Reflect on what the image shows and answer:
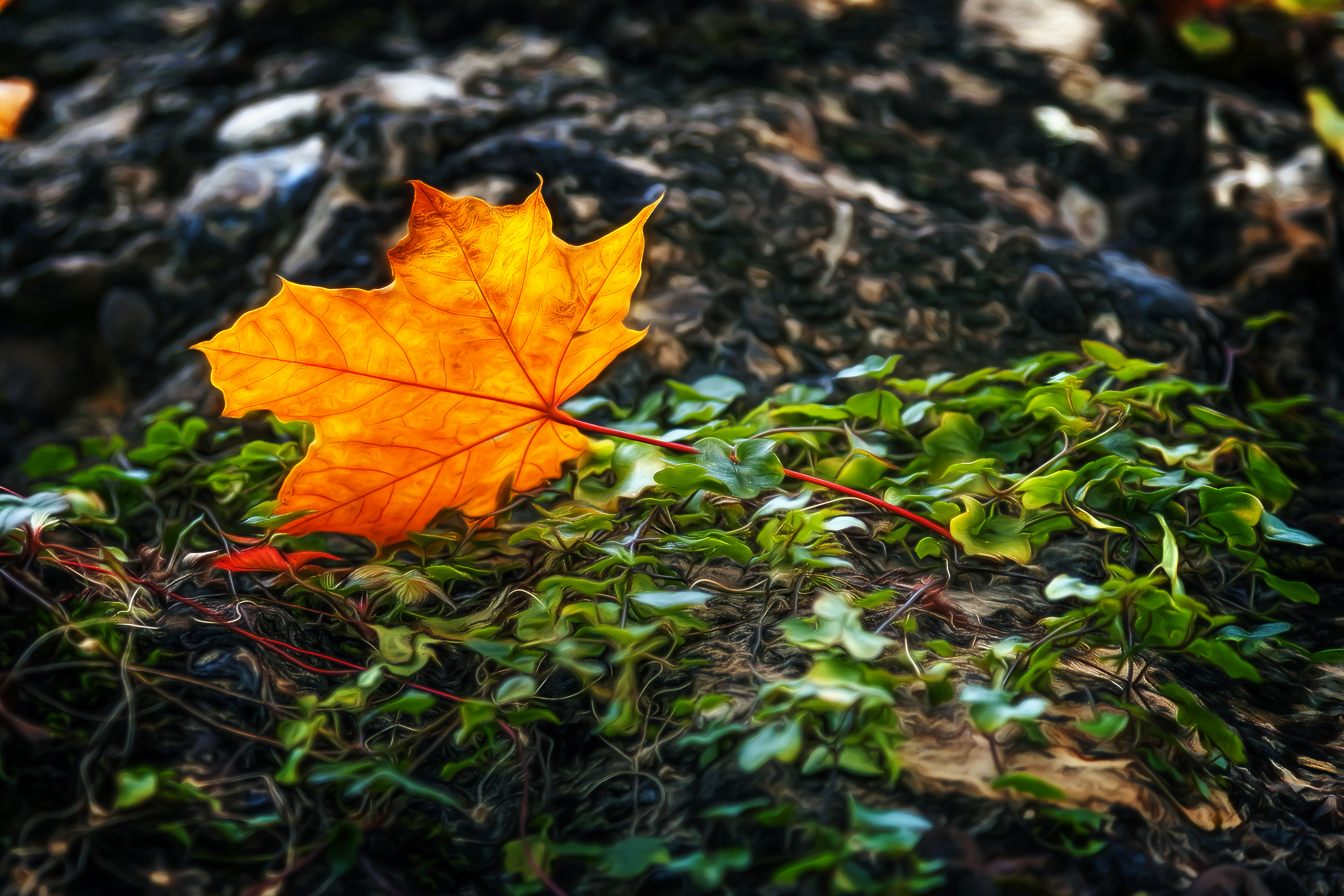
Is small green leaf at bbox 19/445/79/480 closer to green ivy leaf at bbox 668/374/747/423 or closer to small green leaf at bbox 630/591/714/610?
green ivy leaf at bbox 668/374/747/423

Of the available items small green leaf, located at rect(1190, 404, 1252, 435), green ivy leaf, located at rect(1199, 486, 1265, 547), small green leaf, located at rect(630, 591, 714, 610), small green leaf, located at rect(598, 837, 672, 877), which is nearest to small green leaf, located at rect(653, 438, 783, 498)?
small green leaf, located at rect(630, 591, 714, 610)

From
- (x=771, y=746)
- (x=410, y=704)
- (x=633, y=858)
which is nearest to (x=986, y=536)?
(x=771, y=746)

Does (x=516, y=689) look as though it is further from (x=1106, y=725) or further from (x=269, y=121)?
(x=269, y=121)

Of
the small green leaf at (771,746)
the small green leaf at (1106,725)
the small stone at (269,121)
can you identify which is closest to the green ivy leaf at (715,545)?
the small green leaf at (771,746)

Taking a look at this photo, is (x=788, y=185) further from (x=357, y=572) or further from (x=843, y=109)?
(x=357, y=572)

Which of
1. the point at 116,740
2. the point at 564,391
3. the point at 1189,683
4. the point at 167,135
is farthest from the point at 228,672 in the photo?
the point at 167,135
